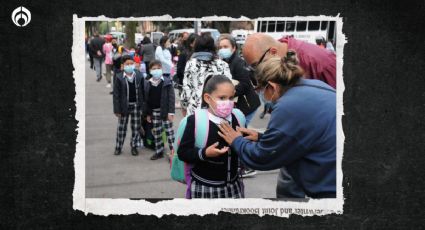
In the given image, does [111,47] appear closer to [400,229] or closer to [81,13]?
[81,13]

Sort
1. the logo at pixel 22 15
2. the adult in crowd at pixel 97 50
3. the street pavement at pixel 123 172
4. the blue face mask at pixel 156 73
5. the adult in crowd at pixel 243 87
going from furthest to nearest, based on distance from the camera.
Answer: the blue face mask at pixel 156 73 → the adult in crowd at pixel 97 50 → the adult in crowd at pixel 243 87 → the street pavement at pixel 123 172 → the logo at pixel 22 15

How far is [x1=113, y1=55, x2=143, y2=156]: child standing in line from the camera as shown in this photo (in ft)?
18.4

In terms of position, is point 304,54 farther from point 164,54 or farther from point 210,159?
point 164,54

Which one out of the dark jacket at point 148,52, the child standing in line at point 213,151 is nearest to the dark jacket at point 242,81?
the child standing in line at point 213,151

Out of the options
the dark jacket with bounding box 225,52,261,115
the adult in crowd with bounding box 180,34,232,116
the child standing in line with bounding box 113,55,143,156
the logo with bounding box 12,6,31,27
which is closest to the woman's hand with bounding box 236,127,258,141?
the logo with bounding box 12,6,31,27

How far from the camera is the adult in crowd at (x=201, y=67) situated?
4445 millimetres

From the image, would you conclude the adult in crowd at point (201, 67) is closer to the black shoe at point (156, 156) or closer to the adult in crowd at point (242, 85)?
the adult in crowd at point (242, 85)

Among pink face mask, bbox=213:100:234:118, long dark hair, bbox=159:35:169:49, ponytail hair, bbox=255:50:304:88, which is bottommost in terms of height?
pink face mask, bbox=213:100:234:118

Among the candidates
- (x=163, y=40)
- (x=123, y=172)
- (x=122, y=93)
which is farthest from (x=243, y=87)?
(x=163, y=40)

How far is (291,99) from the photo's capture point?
8.06ft

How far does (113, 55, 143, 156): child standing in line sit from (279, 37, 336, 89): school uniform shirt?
3.03 metres

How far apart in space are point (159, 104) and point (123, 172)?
4.11 feet

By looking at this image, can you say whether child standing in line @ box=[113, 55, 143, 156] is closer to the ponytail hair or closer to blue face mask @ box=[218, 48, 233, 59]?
blue face mask @ box=[218, 48, 233, 59]

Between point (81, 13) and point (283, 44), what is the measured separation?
1.16 metres
